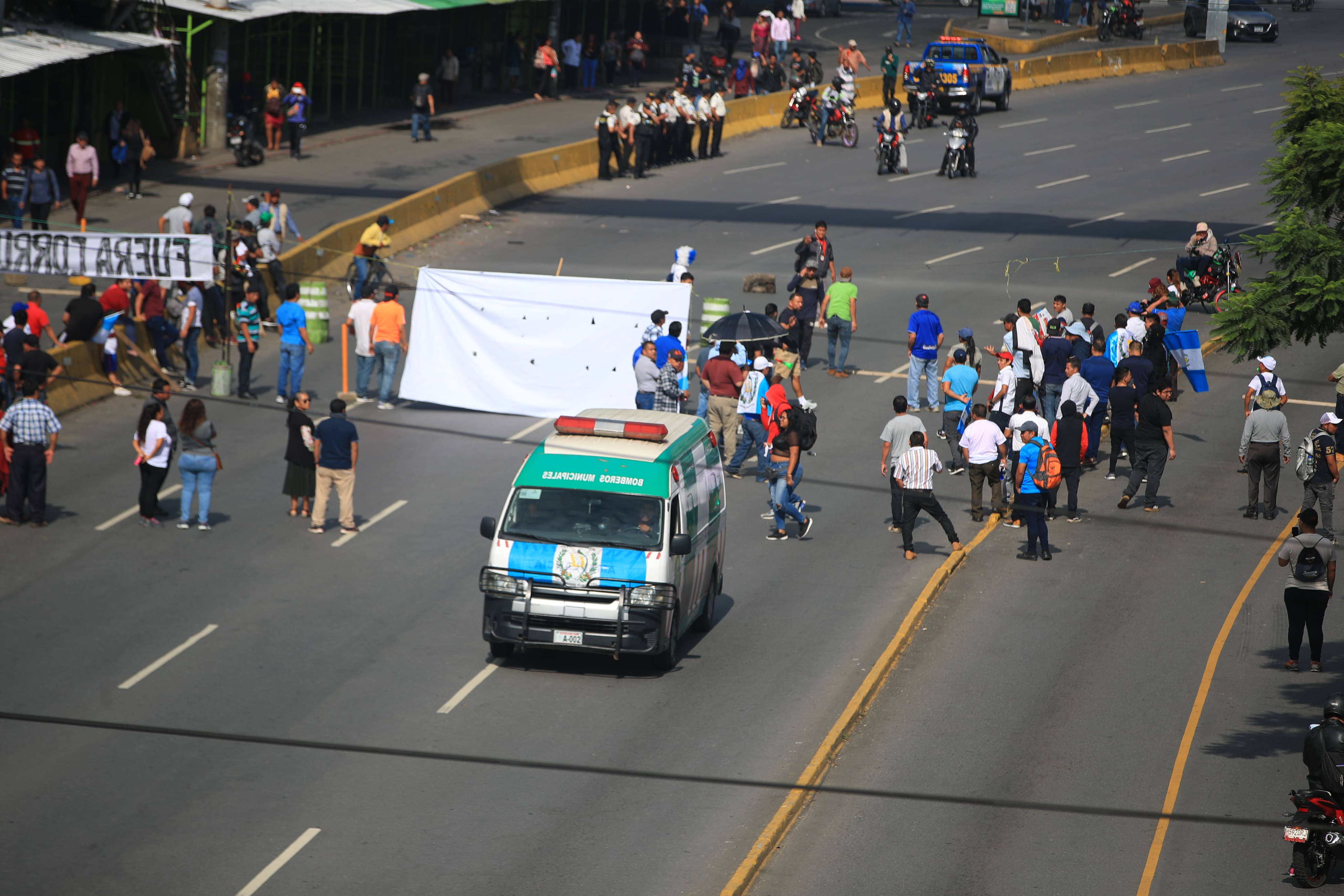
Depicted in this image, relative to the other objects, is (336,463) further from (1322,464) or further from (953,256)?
(953,256)

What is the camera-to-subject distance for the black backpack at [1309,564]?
1644 cm

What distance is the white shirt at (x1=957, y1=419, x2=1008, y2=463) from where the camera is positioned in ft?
66.9

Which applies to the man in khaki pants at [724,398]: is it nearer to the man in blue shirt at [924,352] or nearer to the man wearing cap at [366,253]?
the man in blue shirt at [924,352]

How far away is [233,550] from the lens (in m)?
18.9

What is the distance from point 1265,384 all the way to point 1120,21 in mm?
51871

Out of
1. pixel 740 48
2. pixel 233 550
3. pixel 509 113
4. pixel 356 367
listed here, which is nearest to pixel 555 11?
pixel 509 113

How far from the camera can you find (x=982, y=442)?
2039 centimetres

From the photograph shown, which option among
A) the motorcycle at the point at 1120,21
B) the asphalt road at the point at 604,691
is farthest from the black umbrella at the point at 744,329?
the motorcycle at the point at 1120,21

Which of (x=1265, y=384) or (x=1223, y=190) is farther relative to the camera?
(x=1223, y=190)

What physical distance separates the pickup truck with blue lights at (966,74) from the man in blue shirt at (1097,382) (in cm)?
2870

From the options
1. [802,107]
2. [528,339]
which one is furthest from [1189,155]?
[528,339]

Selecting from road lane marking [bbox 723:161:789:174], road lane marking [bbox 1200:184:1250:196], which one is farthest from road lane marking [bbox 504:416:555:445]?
road lane marking [bbox 1200:184:1250:196]

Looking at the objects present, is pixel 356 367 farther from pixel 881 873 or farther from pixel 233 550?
pixel 881 873

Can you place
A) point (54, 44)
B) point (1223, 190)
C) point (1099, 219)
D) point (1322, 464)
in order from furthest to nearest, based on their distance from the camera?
point (1223, 190) → point (1099, 219) → point (54, 44) → point (1322, 464)
